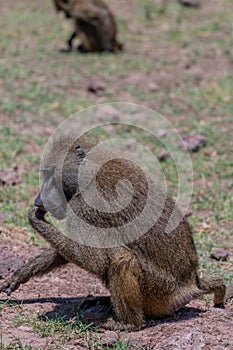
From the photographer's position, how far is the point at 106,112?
939cm

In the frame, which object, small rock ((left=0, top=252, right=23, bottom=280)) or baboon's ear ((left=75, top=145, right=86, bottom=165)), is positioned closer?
baboon's ear ((left=75, top=145, right=86, bottom=165))

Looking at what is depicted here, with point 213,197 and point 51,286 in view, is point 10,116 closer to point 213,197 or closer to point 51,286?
point 213,197

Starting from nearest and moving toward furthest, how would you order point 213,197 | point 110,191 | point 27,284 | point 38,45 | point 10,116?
point 110,191 < point 27,284 < point 213,197 < point 10,116 < point 38,45

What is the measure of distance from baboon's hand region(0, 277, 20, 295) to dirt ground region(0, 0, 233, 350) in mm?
63

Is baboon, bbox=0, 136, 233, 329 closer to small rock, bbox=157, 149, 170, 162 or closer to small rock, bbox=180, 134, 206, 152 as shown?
small rock, bbox=157, 149, 170, 162

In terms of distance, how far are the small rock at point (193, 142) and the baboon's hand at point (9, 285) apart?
4172 mm

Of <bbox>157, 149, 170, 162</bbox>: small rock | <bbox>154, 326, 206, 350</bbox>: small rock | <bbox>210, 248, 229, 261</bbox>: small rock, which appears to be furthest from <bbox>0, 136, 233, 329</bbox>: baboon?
<bbox>157, 149, 170, 162</bbox>: small rock

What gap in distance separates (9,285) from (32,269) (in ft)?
0.63

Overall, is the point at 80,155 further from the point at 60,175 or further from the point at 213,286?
the point at 213,286

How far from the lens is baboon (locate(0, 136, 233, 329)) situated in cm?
455

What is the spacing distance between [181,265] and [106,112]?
491 cm

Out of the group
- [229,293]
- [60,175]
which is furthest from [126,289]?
[229,293]

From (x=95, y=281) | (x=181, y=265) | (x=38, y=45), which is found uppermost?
(x=181, y=265)

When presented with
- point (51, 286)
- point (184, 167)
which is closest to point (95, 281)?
point (51, 286)
